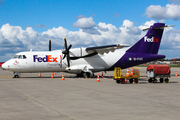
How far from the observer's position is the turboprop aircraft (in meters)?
26.8

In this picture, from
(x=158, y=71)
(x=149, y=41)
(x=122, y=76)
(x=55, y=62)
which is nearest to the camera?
(x=122, y=76)

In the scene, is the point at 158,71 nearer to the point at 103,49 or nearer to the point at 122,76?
the point at 122,76

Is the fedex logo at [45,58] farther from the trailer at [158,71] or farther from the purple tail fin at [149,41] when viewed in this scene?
the trailer at [158,71]

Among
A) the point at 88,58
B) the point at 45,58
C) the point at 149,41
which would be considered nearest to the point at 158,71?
the point at 149,41

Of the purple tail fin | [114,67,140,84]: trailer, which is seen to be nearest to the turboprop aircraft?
the purple tail fin

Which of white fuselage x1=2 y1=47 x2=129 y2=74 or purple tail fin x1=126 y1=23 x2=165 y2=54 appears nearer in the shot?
white fuselage x1=2 y1=47 x2=129 y2=74

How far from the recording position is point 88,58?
93.3 ft

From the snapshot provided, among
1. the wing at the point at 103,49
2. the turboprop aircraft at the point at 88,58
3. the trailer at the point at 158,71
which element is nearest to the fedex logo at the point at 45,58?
the turboprop aircraft at the point at 88,58

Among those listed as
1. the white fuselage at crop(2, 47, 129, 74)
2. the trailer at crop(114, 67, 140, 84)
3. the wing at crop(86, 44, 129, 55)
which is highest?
the wing at crop(86, 44, 129, 55)

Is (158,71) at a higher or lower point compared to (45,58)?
lower

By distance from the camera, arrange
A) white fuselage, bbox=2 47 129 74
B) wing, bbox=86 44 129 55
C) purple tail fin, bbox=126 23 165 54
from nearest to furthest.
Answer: wing, bbox=86 44 129 55 → white fuselage, bbox=2 47 129 74 → purple tail fin, bbox=126 23 165 54

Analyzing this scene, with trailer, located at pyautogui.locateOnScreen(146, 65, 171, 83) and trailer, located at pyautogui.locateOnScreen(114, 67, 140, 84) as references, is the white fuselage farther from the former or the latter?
trailer, located at pyautogui.locateOnScreen(146, 65, 171, 83)

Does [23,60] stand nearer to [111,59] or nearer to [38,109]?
[111,59]

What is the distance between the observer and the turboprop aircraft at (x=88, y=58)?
26828 mm
